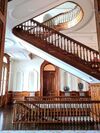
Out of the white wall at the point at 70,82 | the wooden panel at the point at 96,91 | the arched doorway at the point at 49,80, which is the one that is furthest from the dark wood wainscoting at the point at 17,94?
the wooden panel at the point at 96,91

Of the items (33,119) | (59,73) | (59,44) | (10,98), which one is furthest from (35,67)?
(33,119)

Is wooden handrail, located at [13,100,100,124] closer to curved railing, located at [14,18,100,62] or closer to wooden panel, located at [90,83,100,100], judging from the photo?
wooden panel, located at [90,83,100,100]

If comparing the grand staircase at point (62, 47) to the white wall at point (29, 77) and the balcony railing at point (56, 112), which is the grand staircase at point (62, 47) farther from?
the white wall at point (29, 77)

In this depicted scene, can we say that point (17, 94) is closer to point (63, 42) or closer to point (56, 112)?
point (56, 112)

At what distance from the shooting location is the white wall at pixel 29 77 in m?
11.1

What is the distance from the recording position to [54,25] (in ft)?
27.9

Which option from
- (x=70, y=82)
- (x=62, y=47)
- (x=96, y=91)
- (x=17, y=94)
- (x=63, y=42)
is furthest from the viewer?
(x=17, y=94)

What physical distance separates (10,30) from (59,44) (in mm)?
1929

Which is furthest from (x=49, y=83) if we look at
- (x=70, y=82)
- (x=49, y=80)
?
(x=70, y=82)

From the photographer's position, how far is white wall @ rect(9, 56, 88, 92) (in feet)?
36.3

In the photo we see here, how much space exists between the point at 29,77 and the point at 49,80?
1.44 m

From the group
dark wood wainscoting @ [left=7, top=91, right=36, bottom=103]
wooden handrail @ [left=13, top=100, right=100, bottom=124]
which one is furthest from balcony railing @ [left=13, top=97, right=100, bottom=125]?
dark wood wainscoting @ [left=7, top=91, right=36, bottom=103]

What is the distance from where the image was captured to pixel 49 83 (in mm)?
11375

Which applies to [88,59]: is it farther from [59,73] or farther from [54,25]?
[59,73]
